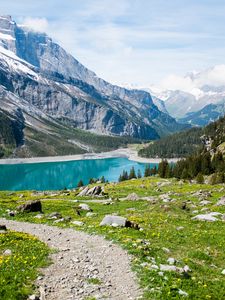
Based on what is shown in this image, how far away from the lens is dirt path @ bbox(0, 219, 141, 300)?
17.6 m

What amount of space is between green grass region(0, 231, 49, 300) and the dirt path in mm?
678

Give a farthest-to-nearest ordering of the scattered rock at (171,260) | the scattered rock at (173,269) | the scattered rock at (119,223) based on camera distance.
Answer: 1. the scattered rock at (119,223)
2. the scattered rock at (171,260)
3. the scattered rock at (173,269)

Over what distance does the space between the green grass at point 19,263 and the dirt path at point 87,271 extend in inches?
26.7

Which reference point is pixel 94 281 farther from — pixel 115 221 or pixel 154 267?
pixel 115 221

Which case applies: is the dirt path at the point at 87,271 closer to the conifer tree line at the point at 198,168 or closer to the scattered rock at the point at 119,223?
the scattered rock at the point at 119,223

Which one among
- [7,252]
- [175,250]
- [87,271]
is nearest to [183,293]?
[87,271]

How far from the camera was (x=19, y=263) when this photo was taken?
67.1 feet

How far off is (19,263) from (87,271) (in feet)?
12.2

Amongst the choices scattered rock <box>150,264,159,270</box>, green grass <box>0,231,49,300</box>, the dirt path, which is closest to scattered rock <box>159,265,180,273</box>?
scattered rock <box>150,264,159,270</box>

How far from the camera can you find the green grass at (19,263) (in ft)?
55.1

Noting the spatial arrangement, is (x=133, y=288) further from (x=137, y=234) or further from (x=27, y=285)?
(x=137, y=234)

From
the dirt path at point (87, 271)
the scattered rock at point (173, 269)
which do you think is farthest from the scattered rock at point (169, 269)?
the dirt path at point (87, 271)

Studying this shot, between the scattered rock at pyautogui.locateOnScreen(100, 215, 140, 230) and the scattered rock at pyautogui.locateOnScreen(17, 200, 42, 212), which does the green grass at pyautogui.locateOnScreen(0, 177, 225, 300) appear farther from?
the scattered rock at pyautogui.locateOnScreen(17, 200, 42, 212)

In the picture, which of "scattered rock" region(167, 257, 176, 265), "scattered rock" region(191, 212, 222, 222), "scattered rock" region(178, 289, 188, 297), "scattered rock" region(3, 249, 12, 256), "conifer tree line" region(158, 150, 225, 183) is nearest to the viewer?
"scattered rock" region(178, 289, 188, 297)
